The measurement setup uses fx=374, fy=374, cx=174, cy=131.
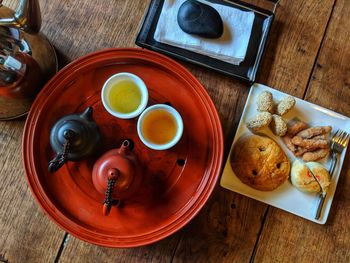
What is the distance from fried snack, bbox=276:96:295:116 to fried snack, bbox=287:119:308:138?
0.04 m

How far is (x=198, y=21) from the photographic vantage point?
3.02ft

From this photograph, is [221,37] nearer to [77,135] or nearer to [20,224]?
[77,135]

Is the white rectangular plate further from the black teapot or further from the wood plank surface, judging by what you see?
the black teapot

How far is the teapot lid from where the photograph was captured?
740 mm

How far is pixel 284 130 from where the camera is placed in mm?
899

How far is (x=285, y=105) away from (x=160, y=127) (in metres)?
0.31

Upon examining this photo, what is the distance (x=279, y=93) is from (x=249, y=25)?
7.6 inches

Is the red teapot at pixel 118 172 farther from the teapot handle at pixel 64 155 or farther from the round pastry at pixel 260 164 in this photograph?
the round pastry at pixel 260 164

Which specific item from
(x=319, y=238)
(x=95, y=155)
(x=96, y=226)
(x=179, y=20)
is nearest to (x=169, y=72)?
(x=179, y=20)

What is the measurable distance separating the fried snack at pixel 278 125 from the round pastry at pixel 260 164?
29 millimetres

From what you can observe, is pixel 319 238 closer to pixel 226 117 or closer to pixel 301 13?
pixel 226 117

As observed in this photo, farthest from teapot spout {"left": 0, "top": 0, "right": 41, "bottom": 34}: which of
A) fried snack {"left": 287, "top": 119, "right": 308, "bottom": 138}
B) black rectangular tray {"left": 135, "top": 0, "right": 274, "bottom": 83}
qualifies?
fried snack {"left": 287, "top": 119, "right": 308, "bottom": 138}

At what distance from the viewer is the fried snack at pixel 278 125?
0.90 m

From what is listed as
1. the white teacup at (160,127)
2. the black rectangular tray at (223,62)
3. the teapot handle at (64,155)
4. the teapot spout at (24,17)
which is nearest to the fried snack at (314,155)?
the black rectangular tray at (223,62)
